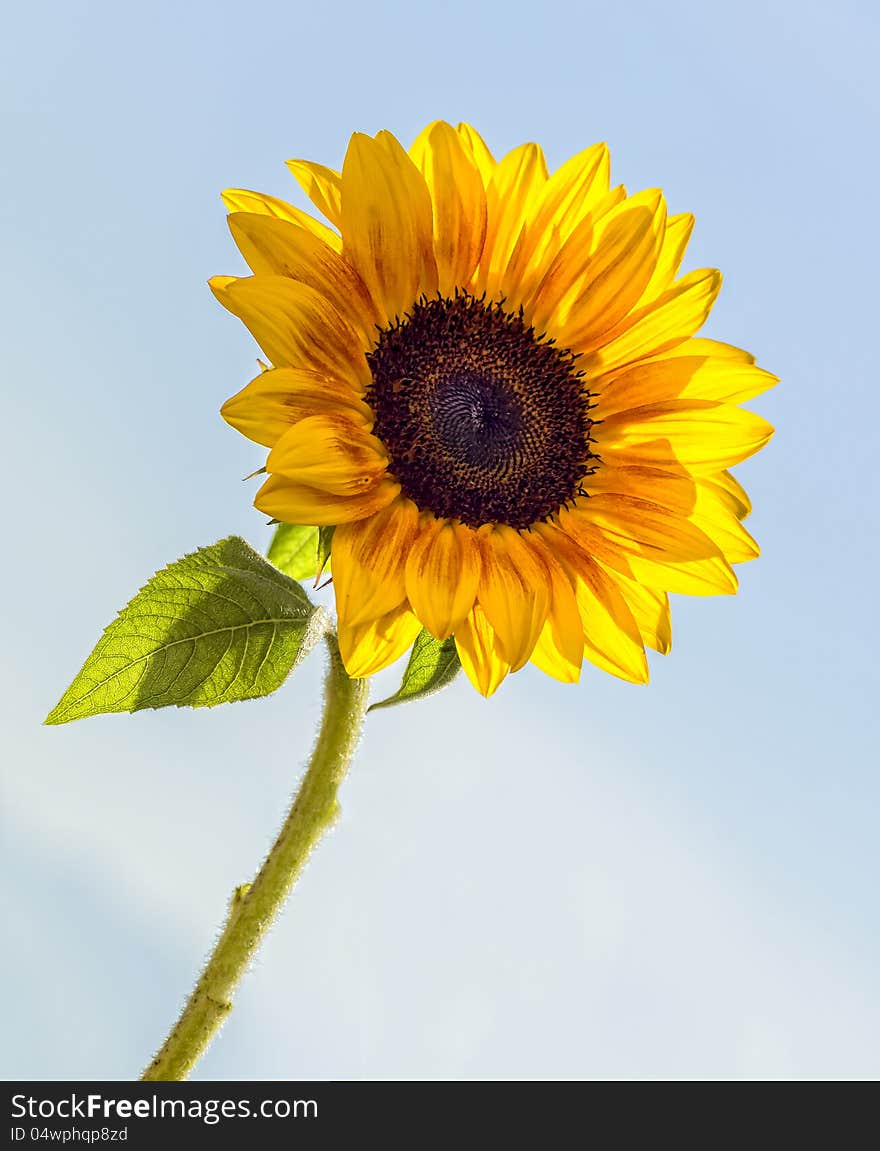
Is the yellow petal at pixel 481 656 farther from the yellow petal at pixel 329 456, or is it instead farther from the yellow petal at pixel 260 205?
the yellow petal at pixel 260 205

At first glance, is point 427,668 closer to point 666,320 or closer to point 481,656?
point 481,656

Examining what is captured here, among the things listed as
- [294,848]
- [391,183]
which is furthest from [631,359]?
[294,848]

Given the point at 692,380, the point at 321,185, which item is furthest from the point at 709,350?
the point at 321,185

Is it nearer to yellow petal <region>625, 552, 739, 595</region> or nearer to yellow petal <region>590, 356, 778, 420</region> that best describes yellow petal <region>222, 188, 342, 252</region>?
yellow petal <region>590, 356, 778, 420</region>

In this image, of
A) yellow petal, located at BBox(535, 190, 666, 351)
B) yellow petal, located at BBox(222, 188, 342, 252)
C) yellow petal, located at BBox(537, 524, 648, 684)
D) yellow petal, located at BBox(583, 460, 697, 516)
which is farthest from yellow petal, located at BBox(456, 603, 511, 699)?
yellow petal, located at BBox(222, 188, 342, 252)

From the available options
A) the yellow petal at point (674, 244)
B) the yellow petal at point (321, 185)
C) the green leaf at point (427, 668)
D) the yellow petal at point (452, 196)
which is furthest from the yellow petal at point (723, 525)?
the yellow petal at point (321, 185)
